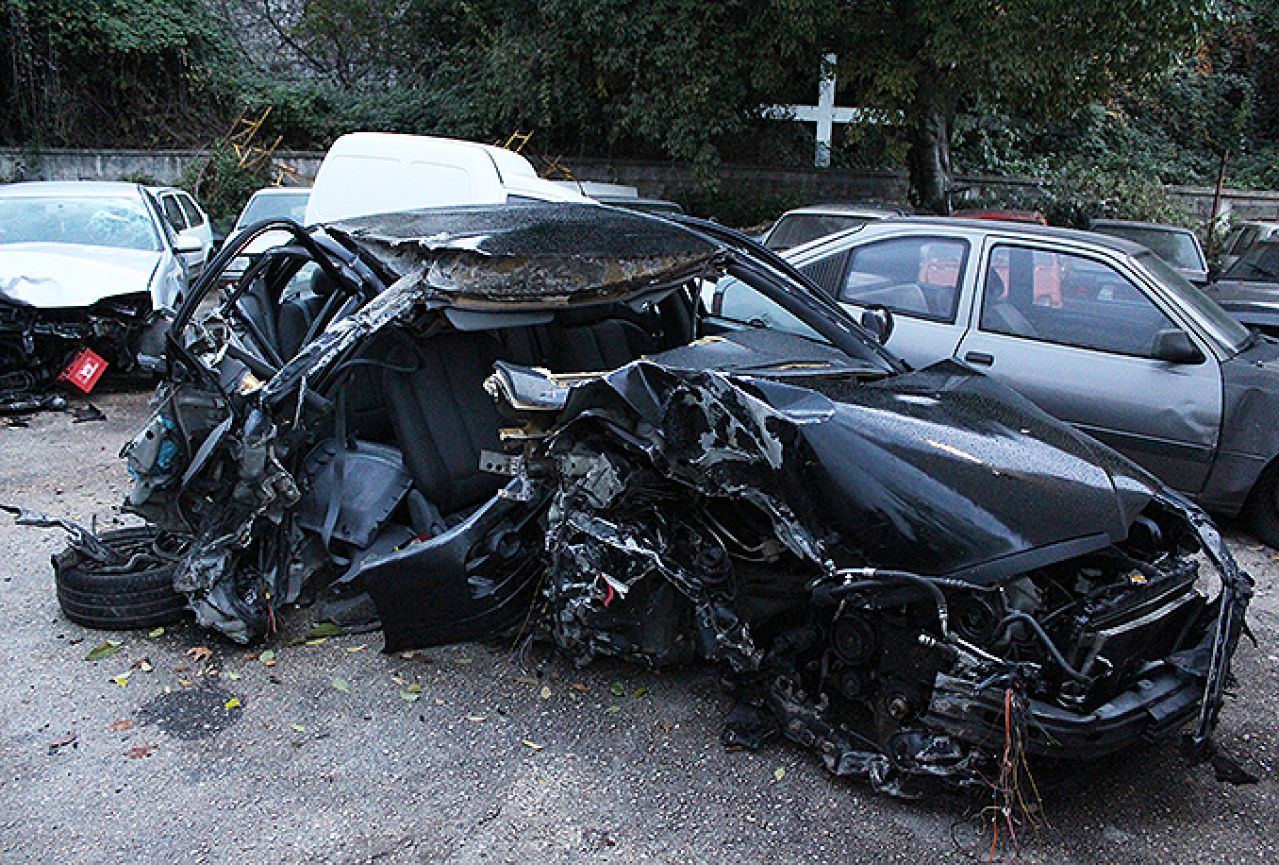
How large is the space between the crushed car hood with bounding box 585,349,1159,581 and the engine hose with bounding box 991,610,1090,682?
131mm

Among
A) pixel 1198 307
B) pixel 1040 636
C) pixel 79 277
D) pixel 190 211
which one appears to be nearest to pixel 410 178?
pixel 79 277

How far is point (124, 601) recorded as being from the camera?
13.5ft

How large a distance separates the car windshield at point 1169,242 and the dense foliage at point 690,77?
229 centimetres

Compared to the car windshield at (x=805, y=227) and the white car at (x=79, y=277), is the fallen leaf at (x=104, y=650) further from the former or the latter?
the car windshield at (x=805, y=227)

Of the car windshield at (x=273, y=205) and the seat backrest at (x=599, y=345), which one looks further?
the car windshield at (x=273, y=205)

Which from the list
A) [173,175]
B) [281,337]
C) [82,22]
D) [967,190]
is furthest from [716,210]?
[281,337]

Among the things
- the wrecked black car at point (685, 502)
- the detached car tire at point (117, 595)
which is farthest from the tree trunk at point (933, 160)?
the detached car tire at point (117, 595)

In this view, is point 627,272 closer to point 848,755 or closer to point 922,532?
point 922,532

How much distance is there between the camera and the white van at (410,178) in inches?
298

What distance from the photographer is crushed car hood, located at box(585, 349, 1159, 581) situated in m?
2.99

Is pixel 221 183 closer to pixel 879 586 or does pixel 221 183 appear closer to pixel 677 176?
pixel 677 176

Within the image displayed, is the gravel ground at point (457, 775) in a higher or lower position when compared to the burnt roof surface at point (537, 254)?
lower

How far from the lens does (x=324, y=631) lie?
13.9 ft

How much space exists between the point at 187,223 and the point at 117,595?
8359 millimetres
